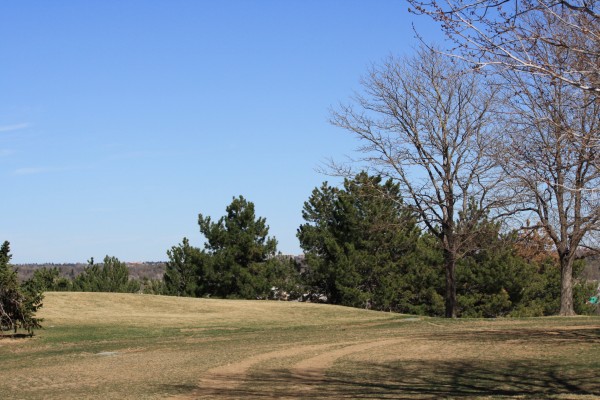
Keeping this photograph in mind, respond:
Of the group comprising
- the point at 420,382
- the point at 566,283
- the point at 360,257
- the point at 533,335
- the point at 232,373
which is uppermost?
the point at 360,257

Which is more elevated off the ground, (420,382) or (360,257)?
(360,257)

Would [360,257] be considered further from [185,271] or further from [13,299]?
[13,299]

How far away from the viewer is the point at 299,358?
16.6m

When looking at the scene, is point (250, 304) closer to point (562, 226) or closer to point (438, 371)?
point (562, 226)

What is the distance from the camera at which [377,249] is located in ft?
159

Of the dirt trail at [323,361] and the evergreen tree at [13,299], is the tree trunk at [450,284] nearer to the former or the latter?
the dirt trail at [323,361]

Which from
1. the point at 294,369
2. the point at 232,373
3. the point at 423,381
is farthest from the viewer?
the point at 294,369

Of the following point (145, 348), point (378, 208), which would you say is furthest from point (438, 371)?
point (378, 208)

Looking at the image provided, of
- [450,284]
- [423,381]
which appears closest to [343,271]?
[450,284]

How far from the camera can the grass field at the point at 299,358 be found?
12.6m

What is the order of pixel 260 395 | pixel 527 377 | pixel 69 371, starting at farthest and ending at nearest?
1. pixel 69 371
2. pixel 527 377
3. pixel 260 395

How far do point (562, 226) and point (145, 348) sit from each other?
51.1ft

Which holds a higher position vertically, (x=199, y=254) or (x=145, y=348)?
(x=199, y=254)

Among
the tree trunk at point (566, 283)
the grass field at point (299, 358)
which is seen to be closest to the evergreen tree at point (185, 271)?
the grass field at point (299, 358)
